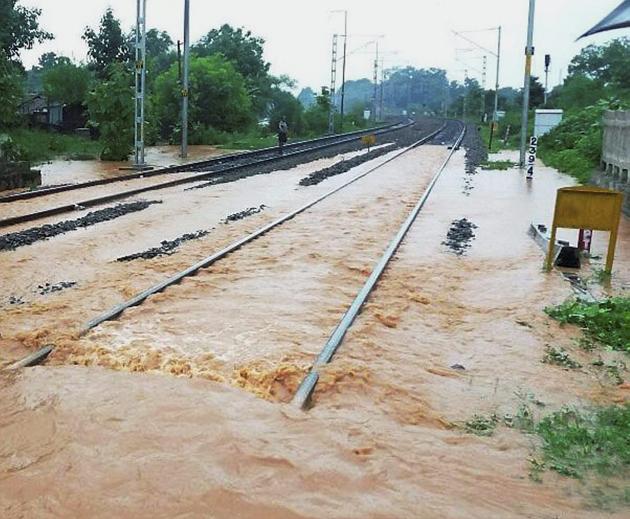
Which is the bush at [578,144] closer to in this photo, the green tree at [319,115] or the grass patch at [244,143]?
the grass patch at [244,143]

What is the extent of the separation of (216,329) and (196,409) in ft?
6.60

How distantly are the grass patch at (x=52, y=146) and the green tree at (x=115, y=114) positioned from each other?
1394 millimetres

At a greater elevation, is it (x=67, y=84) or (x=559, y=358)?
(x=67, y=84)

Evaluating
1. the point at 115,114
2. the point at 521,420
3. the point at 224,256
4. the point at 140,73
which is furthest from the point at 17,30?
the point at 521,420

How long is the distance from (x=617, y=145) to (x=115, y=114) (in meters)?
17.3

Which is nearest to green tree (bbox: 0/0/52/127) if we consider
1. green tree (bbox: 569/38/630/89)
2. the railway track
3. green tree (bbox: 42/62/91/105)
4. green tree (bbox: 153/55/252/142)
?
green tree (bbox: 42/62/91/105)

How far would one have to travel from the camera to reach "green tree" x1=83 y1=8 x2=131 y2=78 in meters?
48.8

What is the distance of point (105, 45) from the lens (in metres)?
49.1

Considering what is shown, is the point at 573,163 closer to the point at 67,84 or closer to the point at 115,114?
the point at 115,114

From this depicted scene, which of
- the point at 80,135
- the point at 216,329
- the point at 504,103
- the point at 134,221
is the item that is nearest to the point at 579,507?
the point at 216,329

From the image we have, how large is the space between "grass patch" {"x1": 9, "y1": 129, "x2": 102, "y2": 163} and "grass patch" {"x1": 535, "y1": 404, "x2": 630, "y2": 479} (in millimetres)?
24002

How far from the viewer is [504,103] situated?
96688mm

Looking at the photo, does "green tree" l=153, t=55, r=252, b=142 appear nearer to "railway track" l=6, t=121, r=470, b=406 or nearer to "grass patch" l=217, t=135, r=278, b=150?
"grass patch" l=217, t=135, r=278, b=150

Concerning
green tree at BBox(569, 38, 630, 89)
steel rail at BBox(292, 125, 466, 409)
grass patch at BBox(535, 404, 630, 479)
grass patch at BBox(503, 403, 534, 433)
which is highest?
green tree at BBox(569, 38, 630, 89)
